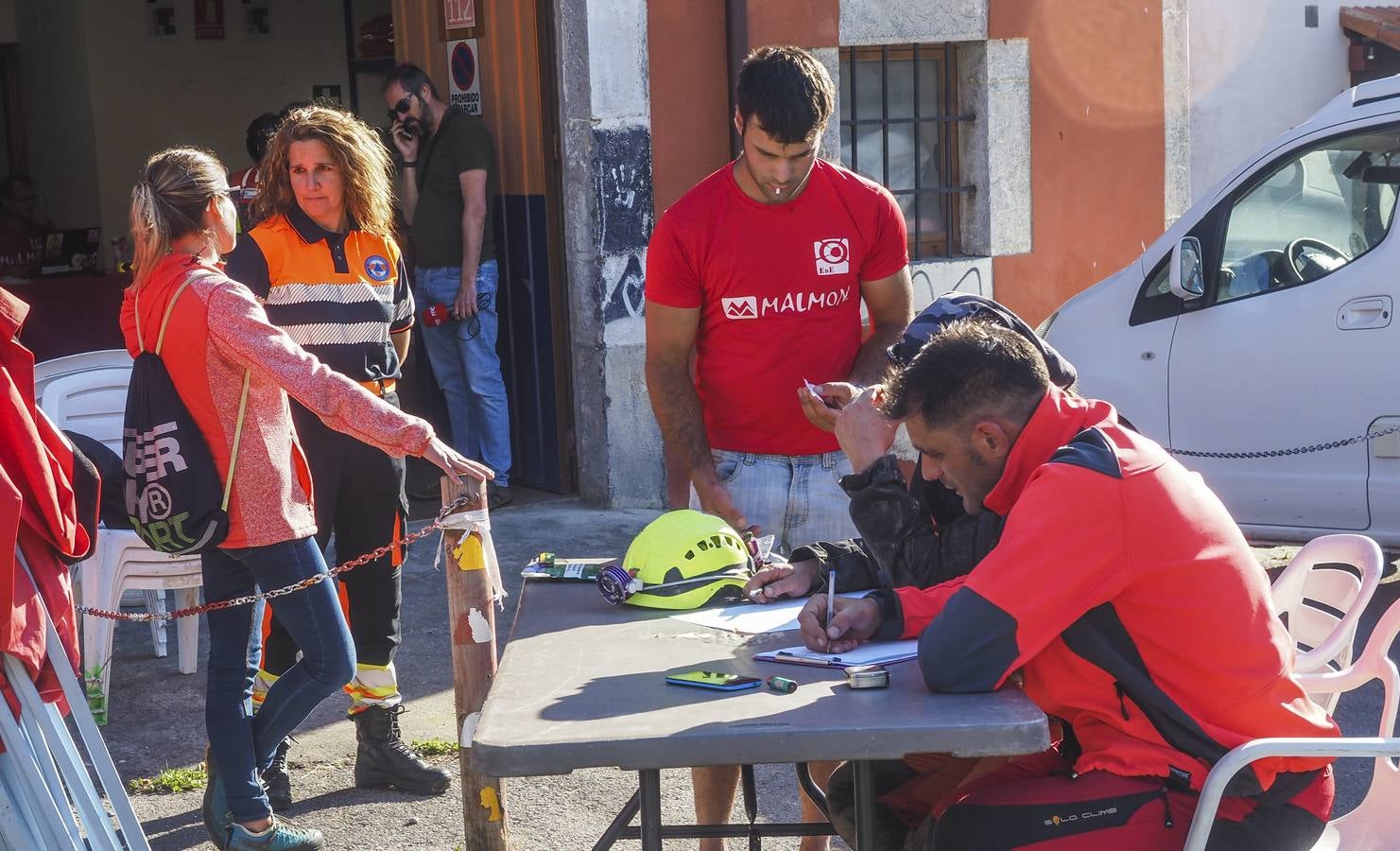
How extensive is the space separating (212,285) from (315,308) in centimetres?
63

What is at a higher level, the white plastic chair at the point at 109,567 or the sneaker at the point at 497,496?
the white plastic chair at the point at 109,567

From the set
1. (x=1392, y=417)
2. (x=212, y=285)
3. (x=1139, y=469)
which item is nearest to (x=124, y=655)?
(x=212, y=285)

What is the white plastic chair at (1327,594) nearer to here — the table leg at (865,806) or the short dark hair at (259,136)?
the table leg at (865,806)

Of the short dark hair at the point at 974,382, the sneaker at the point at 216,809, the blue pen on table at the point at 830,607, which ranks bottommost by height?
the sneaker at the point at 216,809

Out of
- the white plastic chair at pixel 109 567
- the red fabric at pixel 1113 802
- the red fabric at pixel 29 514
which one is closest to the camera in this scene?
the red fabric at pixel 1113 802

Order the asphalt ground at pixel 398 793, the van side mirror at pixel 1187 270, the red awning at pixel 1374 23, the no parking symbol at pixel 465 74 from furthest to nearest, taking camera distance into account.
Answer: the red awning at pixel 1374 23
the no parking symbol at pixel 465 74
the van side mirror at pixel 1187 270
the asphalt ground at pixel 398 793

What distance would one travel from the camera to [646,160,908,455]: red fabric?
13.5 feet

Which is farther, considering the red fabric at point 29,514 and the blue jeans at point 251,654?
the blue jeans at point 251,654

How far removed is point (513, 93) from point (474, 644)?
190 inches

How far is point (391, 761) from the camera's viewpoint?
15.0 feet

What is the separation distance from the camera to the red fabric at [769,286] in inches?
161

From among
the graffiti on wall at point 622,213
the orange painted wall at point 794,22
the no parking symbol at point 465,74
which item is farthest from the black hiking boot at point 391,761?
the no parking symbol at point 465,74

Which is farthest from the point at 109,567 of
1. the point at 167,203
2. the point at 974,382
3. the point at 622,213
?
the point at 974,382

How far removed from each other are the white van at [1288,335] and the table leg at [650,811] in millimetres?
4287
